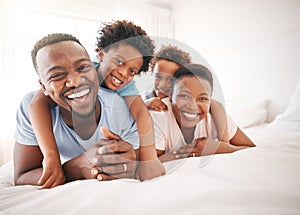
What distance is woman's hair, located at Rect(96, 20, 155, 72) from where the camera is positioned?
0.47m

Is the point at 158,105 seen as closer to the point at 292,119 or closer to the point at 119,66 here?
the point at 119,66

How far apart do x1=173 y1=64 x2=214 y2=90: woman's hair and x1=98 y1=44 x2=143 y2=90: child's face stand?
116 millimetres

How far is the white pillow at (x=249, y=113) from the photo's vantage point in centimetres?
169

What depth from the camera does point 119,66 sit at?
0.43m

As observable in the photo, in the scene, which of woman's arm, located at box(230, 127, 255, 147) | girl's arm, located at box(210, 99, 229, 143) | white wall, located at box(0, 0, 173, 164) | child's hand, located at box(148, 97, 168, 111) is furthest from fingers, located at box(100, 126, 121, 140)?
white wall, located at box(0, 0, 173, 164)

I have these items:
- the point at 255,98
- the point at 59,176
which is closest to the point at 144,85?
the point at 59,176

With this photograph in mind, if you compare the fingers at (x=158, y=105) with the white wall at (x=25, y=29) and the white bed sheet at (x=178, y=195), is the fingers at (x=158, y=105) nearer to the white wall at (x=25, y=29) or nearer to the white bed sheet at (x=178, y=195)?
the white bed sheet at (x=178, y=195)

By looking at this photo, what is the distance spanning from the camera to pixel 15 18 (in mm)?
2311

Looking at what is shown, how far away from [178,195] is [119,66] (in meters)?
0.26

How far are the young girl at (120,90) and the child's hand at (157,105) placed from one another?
0.10 ft

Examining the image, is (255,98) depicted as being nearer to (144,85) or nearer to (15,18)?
(144,85)

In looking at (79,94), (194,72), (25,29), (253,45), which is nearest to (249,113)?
(253,45)

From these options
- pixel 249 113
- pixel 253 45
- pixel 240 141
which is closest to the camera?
pixel 240 141

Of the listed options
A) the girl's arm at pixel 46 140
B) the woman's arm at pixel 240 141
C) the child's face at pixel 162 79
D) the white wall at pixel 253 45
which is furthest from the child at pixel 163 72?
the white wall at pixel 253 45
